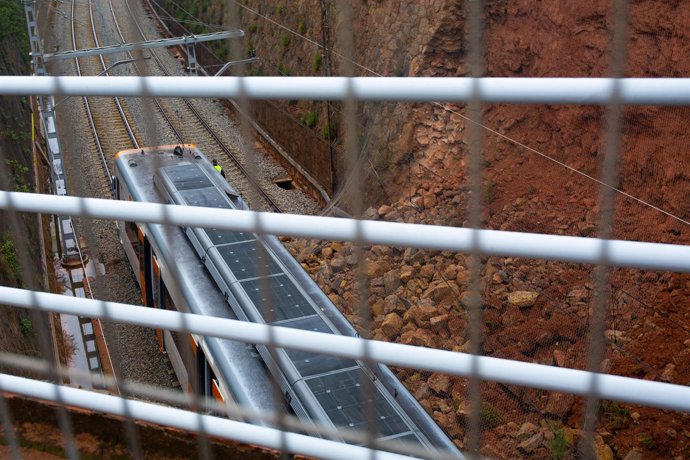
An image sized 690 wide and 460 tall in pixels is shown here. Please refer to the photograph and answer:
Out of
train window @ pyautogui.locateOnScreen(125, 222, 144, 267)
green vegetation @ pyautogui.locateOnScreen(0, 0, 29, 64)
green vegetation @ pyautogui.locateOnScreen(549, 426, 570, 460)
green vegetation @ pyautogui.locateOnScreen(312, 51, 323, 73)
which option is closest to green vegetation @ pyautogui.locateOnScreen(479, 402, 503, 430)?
green vegetation @ pyautogui.locateOnScreen(549, 426, 570, 460)

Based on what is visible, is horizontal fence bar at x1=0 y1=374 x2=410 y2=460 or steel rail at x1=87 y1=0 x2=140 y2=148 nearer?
horizontal fence bar at x1=0 y1=374 x2=410 y2=460

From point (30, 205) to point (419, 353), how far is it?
31.1 inches

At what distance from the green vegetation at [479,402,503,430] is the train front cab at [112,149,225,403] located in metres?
1.38

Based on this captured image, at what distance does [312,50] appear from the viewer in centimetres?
902

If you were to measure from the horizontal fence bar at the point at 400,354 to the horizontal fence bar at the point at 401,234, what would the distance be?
0.17 meters

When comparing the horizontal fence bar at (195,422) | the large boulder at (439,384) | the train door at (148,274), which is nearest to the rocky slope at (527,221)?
the large boulder at (439,384)

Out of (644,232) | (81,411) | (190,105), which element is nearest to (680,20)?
(644,232)

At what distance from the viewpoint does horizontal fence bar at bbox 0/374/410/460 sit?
4.27 ft

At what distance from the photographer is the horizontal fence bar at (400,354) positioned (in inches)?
39.6

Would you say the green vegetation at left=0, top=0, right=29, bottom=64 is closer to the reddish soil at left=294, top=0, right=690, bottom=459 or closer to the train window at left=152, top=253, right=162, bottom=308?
the train window at left=152, top=253, right=162, bottom=308

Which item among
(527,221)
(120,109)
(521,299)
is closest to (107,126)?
(120,109)

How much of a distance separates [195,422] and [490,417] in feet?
6.86

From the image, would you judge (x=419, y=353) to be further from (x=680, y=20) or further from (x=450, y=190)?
(x=680, y=20)

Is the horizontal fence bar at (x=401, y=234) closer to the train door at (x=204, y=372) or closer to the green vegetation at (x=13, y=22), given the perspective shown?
the train door at (x=204, y=372)
